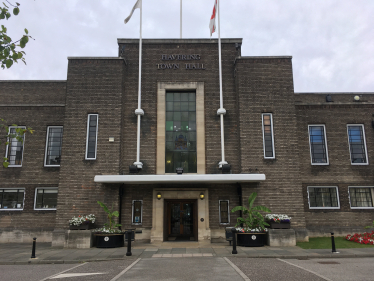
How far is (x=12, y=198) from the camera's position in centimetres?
1856

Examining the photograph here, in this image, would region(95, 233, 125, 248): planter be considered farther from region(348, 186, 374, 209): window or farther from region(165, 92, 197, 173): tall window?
region(348, 186, 374, 209): window

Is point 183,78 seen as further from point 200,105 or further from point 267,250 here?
point 267,250

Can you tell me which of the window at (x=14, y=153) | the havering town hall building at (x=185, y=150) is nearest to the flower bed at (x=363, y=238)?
the havering town hall building at (x=185, y=150)

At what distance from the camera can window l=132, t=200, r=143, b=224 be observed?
1688 cm

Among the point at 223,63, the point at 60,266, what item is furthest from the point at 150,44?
the point at 60,266

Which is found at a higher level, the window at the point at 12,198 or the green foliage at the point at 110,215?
the window at the point at 12,198

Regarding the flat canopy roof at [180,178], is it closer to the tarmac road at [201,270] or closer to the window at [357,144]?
the tarmac road at [201,270]

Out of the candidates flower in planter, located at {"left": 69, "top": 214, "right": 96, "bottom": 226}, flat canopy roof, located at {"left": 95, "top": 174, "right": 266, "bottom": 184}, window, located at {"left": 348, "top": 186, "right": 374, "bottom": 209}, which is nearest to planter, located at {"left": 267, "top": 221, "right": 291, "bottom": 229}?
flat canopy roof, located at {"left": 95, "top": 174, "right": 266, "bottom": 184}

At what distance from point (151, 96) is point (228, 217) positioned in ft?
26.4

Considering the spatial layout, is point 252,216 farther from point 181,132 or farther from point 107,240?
point 107,240

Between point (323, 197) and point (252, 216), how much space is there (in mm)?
5704

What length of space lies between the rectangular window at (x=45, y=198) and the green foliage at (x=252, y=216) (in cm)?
1063

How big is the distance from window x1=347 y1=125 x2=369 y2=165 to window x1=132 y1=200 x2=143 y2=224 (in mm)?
12877

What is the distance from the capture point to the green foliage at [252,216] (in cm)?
1521
